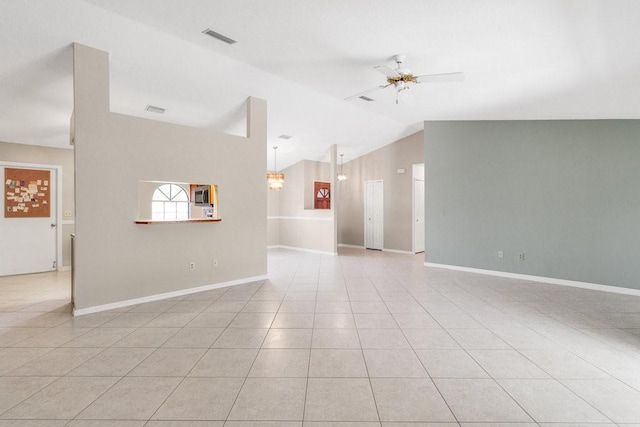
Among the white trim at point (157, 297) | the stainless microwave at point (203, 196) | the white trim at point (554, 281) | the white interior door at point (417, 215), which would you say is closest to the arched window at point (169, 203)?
the stainless microwave at point (203, 196)

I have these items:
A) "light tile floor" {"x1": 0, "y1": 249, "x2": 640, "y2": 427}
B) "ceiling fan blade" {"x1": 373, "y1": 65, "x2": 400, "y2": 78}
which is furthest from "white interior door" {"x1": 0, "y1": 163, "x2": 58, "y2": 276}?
"ceiling fan blade" {"x1": 373, "y1": 65, "x2": 400, "y2": 78}

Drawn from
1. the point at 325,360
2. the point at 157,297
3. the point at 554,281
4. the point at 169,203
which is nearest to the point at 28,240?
the point at 169,203

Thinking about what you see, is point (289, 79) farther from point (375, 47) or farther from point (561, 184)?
point (561, 184)

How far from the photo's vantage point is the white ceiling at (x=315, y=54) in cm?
308

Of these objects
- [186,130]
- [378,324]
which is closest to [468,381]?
[378,324]

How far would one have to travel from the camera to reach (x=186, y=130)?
182 inches

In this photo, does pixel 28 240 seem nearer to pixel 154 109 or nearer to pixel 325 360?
pixel 154 109

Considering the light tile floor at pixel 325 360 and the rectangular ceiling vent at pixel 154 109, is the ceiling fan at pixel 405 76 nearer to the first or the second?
Result: the light tile floor at pixel 325 360

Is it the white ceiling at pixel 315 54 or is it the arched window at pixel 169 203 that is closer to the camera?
the white ceiling at pixel 315 54

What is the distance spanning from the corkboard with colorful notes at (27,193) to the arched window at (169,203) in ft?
7.49

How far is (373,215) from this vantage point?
9.66 meters

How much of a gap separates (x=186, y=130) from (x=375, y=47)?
Answer: 2895 mm

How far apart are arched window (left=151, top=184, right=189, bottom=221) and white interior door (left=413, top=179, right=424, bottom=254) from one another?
19.2ft

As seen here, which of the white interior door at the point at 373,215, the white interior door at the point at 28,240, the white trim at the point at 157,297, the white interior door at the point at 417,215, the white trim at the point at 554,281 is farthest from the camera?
the white interior door at the point at 373,215
